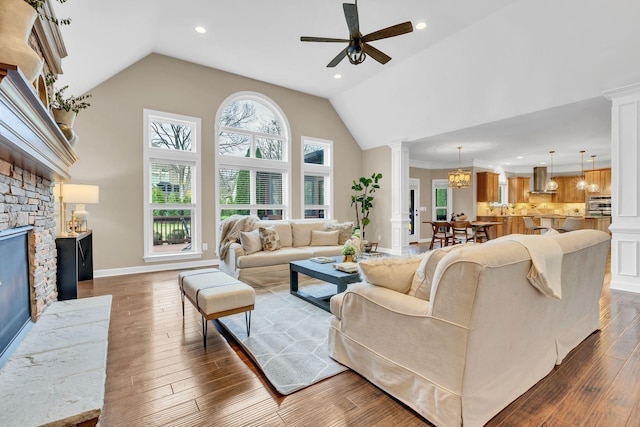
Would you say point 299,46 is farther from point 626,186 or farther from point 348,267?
point 626,186

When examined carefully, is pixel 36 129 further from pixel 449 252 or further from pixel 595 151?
pixel 595 151

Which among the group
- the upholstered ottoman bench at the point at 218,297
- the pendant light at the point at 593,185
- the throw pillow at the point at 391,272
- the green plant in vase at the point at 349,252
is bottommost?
the upholstered ottoman bench at the point at 218,297

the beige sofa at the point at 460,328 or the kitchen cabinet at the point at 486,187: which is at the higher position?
the kitchen cabinet at the point at 486,187

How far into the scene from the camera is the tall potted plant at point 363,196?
7.51 m

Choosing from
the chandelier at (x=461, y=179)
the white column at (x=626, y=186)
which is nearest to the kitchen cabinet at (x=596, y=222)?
the chandelier at (x=461, y=179)

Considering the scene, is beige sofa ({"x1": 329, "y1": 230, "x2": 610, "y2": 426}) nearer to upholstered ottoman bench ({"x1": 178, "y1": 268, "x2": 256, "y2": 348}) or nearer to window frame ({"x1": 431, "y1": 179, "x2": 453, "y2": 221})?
upholstered ottoman bench ({"x1": 178, "y1": 268, "x2": 256, "y2": 348})

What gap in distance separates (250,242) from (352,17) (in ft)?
→ 10.00

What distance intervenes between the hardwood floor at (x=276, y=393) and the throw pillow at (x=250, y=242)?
1.72m

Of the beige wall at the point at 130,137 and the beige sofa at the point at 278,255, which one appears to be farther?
the beige wall at the point at 130,137

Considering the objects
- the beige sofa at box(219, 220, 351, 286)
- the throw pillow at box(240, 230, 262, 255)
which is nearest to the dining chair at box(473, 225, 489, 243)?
the beige sofa at box(219, 220, 351, 286)

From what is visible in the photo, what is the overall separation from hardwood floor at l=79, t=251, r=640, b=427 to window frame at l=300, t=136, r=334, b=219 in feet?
15.8

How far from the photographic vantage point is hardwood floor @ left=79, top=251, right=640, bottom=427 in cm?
158

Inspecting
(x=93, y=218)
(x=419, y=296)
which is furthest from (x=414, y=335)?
(x=93, y=218)

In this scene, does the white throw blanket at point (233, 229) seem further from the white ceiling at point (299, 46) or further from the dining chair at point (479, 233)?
the dining chair at point (479, 233)
